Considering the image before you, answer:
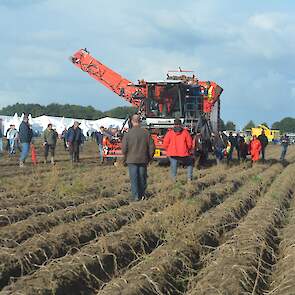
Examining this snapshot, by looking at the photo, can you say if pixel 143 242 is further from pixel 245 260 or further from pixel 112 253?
pixel 245 260

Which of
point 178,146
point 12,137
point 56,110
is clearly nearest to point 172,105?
point 178,146

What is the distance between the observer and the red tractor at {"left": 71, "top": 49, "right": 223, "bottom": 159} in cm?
1892

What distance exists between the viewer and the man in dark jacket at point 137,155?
10484 millimetres

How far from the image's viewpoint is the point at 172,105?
1941 centimetres

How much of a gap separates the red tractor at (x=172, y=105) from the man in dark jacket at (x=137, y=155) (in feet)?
24.8

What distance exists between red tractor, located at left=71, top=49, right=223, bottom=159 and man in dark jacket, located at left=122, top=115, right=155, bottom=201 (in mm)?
7548

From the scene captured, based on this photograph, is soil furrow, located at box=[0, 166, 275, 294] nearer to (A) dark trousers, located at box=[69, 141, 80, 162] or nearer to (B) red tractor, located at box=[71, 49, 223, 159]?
(B) red tractor, located at box=[71, 49, 223, 159]

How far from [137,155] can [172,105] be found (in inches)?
357

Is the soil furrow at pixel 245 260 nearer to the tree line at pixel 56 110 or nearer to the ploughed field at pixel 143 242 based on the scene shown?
the ploughed field at pixel 143 242

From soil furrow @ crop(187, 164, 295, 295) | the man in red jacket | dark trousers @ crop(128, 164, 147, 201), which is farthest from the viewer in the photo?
the man in red jacket

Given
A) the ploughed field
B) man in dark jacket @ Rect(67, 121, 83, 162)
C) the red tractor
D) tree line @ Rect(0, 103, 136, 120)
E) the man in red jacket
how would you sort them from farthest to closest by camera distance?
tree line @ Rect(0, 103, 136, 120) → man in dark jacket @ Rect(67, 121, 83, 162) → the red tractor → the man in red jacket → the ploughed field

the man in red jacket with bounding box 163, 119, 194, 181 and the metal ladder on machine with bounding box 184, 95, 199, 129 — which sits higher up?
the metal ladder on machine with bounding box 184, 95, 199, 129

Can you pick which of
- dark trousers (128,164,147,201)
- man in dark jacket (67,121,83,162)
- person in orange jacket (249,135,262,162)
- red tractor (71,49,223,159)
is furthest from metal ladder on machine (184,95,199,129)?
dark trousers (128,164,147,201)

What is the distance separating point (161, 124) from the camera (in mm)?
18828
